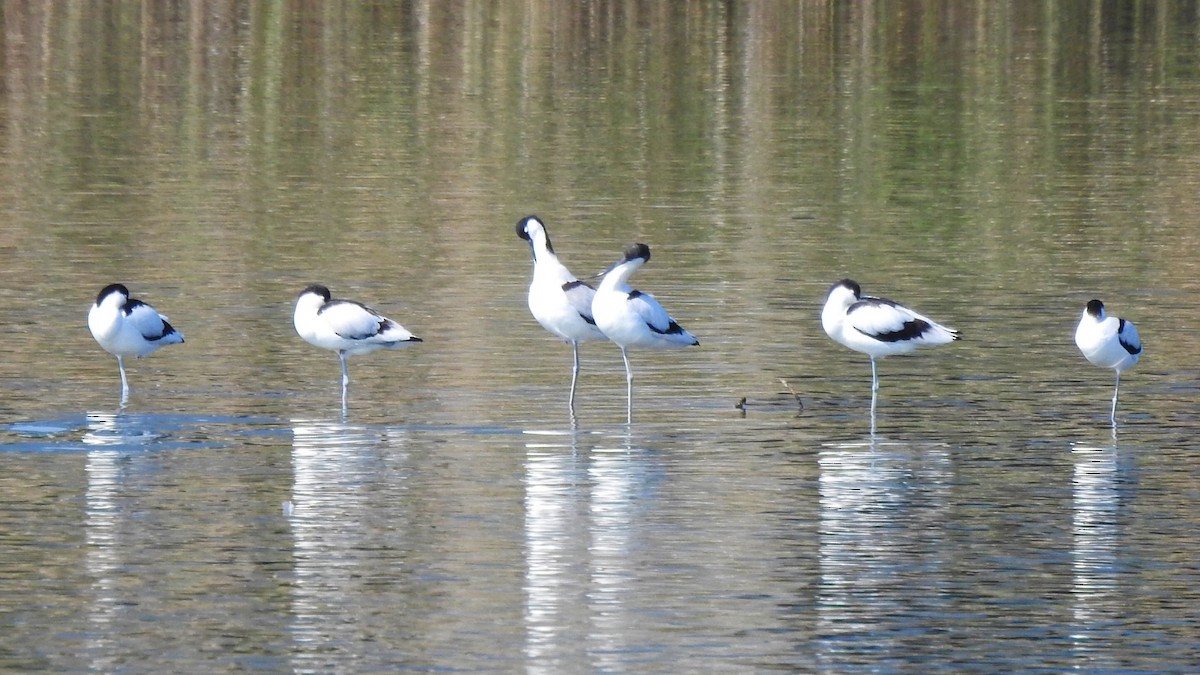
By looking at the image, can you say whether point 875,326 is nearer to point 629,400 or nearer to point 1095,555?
point 629,400

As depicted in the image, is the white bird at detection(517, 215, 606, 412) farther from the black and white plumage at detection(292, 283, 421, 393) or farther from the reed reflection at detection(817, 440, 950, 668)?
the reed reflection at detection(817, 440, 950, 668)

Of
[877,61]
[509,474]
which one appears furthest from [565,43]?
[509,474]

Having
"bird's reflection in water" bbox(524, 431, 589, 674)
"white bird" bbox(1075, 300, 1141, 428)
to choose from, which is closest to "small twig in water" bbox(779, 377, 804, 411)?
"bird's reflection in water" bbox(524, 431, 589, 674)

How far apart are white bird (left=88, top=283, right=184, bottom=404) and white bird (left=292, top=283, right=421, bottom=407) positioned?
1017mm

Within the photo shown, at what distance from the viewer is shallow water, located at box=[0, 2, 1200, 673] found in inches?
398

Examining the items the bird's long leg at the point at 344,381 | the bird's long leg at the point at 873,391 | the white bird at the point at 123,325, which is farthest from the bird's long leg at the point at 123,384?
the bird's long leg at the point at 873,391

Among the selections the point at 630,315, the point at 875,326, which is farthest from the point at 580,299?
the point at 875,326

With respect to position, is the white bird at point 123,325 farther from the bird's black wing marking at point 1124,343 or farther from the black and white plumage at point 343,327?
the bird's black wing marking at point 1124,343

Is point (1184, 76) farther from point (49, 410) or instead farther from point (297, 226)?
point (49, 410)

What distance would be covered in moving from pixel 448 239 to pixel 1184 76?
2288 cm

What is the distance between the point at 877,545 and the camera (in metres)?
11.4

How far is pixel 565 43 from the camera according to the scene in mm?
45938

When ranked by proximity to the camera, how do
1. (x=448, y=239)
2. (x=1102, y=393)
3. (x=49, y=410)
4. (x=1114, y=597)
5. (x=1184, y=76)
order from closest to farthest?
→ 1. (x=1114, y=597)
2. (x=49, y=410)
3. (x=1102, y=393)
4. (x=448, y=239)
5. (x=1184, y=76)

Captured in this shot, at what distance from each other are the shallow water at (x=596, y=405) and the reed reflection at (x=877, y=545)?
0.03 m
